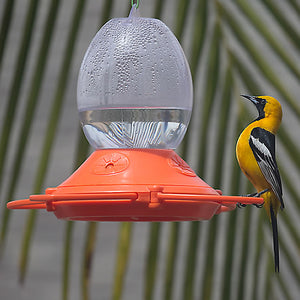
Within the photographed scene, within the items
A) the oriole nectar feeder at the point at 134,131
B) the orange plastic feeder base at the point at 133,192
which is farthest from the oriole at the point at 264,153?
the orange plastic feeder base at the point at 133,192

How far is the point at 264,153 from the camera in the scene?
1.78 metres

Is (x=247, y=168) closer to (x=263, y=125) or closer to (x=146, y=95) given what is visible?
(x=263, y=125)

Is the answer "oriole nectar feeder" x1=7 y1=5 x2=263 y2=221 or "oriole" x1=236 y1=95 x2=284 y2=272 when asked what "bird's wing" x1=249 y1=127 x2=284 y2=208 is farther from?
"oriole nectar feeder" x1=7 y1=5 x2=263 y2=221

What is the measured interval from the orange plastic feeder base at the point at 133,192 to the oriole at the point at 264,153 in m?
0.43

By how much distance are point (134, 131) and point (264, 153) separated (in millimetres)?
427

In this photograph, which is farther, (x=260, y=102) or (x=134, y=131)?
(x=260, y=102)

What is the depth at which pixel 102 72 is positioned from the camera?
1.53 m

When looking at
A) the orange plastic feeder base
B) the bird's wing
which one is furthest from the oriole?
the orange plastic feeder base

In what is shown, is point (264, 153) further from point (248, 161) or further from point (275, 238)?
point (275, 238)

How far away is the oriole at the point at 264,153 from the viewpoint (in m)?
1.76

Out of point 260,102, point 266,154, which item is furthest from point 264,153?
point 260,102

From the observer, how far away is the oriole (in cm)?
176

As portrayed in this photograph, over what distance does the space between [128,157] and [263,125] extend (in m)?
0.59

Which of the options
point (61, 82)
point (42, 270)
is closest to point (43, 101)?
point (42, 270)
